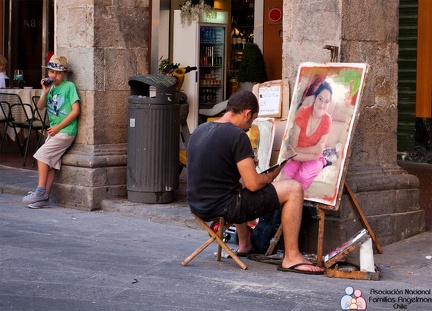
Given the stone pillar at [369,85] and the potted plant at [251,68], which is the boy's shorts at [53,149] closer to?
the stone pillar at [369,85]

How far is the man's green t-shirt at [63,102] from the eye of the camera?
1066 centimetres

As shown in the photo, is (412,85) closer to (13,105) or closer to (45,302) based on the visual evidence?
(13,105)

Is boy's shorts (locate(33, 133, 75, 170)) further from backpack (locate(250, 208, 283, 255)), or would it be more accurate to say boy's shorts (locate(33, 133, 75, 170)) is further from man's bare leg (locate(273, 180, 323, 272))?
man's bare leg (locate(273, 180, 323, 272))

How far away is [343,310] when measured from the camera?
6.54m

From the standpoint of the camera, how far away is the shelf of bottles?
56.2ft

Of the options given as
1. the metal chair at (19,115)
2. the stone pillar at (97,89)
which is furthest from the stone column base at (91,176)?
the metal chair at (19,115)

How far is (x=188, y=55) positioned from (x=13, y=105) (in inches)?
142

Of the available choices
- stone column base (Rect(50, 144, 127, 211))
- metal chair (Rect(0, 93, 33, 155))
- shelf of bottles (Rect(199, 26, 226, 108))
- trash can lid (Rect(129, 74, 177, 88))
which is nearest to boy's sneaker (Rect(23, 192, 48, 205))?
stone column base (Rect(50, 144, 127, 211))

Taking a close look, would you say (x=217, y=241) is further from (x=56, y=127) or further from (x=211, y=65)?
(x=211, y=65)

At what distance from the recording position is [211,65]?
56.4 ft

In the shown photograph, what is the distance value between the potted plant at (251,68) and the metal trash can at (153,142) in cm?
656

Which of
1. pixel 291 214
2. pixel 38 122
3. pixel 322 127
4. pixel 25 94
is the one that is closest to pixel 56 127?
pixel 322 127

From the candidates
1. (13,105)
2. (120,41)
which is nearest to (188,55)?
(13,105)

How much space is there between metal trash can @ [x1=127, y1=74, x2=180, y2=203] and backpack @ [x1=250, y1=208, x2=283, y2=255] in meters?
2.28
